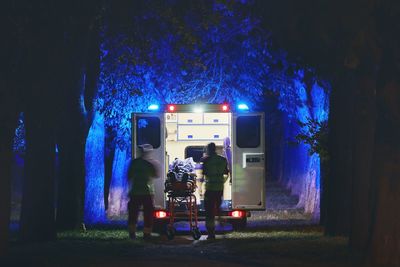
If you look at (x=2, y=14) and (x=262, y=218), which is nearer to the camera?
(x=2, y=14)

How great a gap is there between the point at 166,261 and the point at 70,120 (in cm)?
762

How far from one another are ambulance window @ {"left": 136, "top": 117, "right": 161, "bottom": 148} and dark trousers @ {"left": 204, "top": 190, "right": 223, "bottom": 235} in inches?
85.9

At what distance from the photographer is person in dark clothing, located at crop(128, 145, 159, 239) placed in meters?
17.4

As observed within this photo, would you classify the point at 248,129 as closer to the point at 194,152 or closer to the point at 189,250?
the point at 194,152

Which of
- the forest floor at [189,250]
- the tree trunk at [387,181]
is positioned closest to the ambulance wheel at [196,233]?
the forest floor at [189,250]

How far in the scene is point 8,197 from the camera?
12664mm

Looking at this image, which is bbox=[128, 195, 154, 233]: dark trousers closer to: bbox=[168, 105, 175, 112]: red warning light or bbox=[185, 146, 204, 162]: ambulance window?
bbox=[168, 105, 175, 112]: red warning light

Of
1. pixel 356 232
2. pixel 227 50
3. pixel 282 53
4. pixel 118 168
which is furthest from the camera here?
pixel 118 168

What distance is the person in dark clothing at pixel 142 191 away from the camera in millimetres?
17391

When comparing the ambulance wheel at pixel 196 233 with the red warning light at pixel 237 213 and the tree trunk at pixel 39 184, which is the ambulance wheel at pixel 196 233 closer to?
the red warning light at pixel 237 213

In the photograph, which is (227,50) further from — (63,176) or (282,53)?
(63,176)

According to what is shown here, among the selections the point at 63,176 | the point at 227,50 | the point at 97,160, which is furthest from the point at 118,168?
the point at 63,176

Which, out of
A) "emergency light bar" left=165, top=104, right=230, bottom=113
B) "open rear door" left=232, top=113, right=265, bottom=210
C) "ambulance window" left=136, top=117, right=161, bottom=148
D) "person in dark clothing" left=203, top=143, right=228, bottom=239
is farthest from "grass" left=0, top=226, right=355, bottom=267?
"emergency light bar" left=165, top=104, right=230, bottom=113

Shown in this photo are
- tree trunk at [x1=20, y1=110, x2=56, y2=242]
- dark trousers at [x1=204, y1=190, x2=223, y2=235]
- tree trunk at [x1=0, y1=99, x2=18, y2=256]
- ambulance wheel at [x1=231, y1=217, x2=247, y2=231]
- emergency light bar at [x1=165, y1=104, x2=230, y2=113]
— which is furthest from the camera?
ambulance wheel at [x1=231, y1=217, x2=247, y2=231]
